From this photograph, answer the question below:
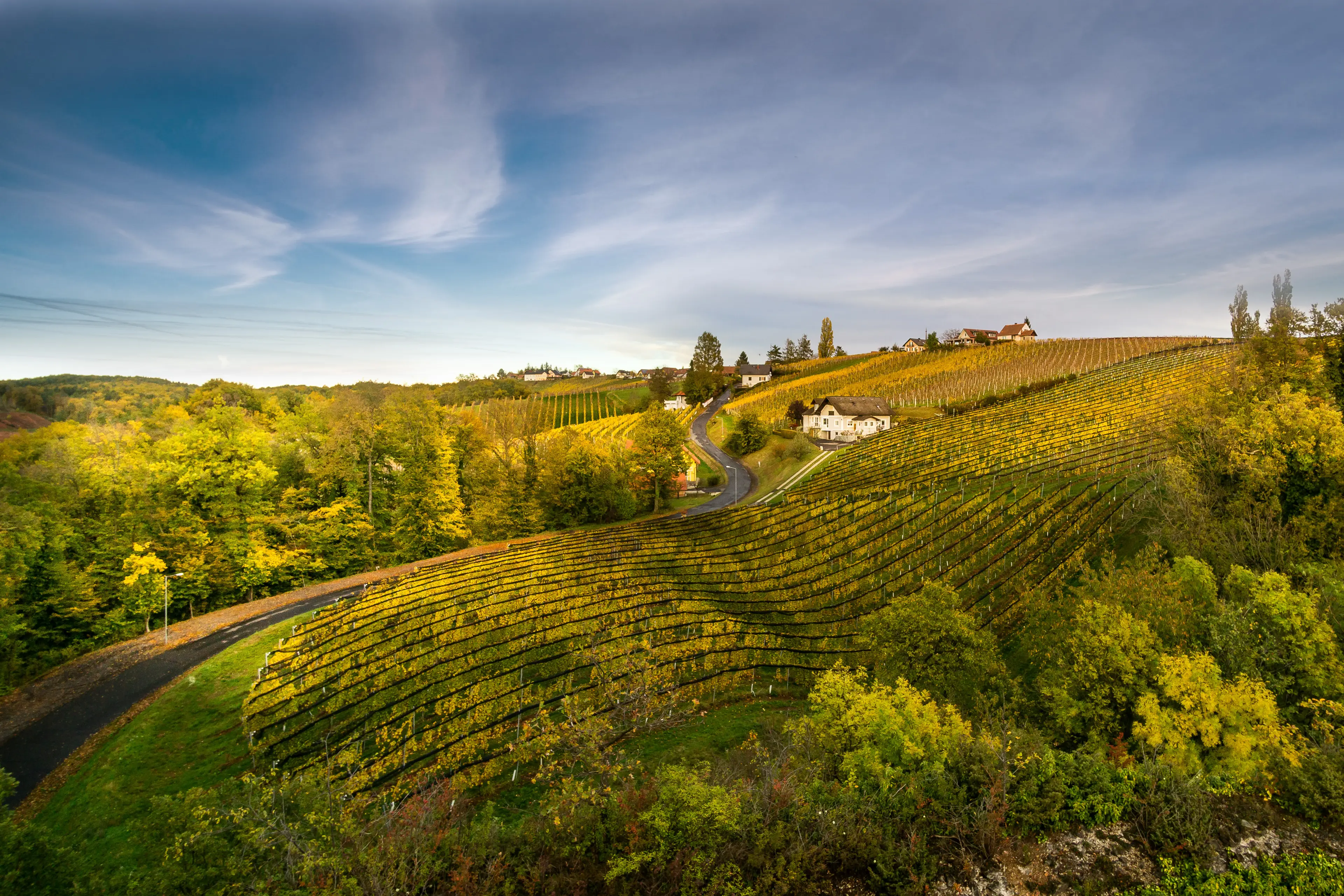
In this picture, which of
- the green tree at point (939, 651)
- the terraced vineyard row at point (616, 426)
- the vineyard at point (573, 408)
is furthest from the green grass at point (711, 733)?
the vineyard at point (573, 408)

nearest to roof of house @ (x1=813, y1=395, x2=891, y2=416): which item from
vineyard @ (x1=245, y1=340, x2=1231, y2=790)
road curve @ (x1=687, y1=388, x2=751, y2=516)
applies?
road curve @ (x1=687, y1=388, x2=751, y2=516)

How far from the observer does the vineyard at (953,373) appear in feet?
307

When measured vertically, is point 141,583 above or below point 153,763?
above

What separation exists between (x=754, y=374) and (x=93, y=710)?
431 feet

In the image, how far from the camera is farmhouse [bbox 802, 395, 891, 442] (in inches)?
3206

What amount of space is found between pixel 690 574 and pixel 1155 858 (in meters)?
28.0

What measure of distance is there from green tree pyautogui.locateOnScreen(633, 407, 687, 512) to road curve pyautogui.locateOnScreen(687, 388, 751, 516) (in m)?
5.22

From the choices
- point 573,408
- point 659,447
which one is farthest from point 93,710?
point 573,408

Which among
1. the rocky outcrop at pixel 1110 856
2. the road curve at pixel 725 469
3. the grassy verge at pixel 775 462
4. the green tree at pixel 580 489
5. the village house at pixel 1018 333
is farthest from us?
the village house at pixel 1018 333

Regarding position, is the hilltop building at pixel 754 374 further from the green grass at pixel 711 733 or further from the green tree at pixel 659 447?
the green grass at pixel 711 733

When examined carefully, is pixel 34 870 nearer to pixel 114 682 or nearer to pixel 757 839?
pixel 757 839

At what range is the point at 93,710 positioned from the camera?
2242cm

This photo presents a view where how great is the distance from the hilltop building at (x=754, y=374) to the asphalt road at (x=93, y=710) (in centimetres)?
12123

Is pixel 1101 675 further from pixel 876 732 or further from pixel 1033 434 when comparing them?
pixel 1033 434
